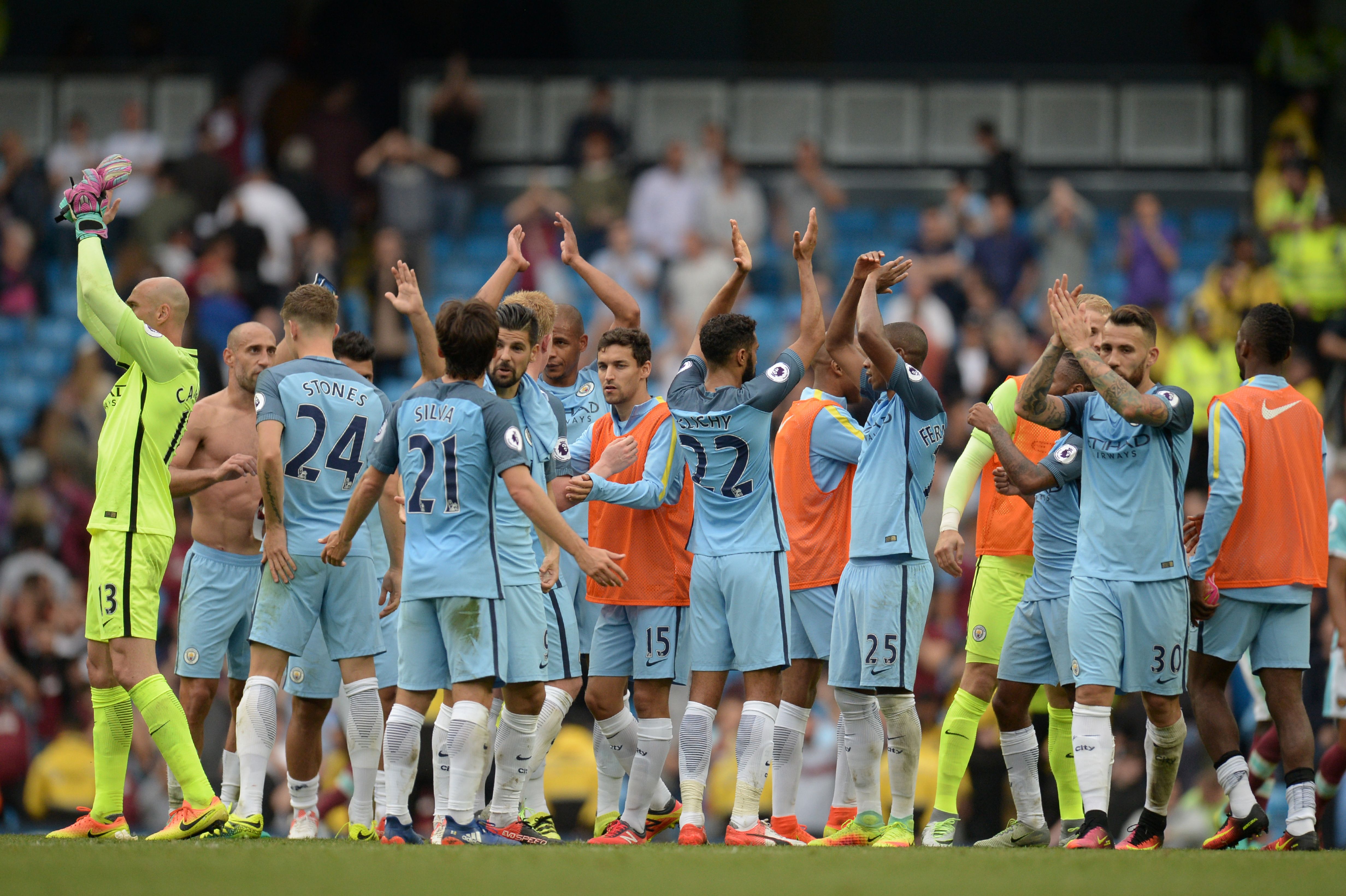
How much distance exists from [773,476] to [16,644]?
10183mm

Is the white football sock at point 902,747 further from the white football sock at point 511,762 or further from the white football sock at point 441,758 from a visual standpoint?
the white football sock at point 441,758

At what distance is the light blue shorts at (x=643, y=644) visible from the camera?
8695 mm

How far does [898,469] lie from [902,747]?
1.52 m

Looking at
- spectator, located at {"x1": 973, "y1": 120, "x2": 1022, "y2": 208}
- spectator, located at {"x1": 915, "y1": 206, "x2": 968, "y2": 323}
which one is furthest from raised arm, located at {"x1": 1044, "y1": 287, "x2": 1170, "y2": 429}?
spectator, located at {"x1": 973, "y1": 120, "x2": 1022, "y2": 208}

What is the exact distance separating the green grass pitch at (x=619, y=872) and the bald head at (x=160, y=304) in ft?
9.09

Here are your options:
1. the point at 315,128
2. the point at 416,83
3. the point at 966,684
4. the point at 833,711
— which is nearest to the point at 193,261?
the point at 315,128

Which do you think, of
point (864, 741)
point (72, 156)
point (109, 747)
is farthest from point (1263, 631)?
point (72, 156)

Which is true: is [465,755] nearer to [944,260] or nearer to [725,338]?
[725,338]

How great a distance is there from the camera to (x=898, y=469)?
857 centimetres

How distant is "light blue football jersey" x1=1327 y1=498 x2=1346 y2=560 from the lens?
32.7 ft

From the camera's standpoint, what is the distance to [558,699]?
30.0 feet

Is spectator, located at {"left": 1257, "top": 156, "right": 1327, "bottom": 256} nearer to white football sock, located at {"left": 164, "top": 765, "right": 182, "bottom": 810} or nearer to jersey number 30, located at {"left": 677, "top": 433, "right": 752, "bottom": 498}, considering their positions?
jersey number 30, located at {"left": 677, "top": 433, "right": 752, "bottom": 498}

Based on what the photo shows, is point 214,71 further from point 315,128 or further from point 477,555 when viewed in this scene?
point 477,555

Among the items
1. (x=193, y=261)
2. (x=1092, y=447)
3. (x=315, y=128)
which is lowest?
(x=1092, y=447)
